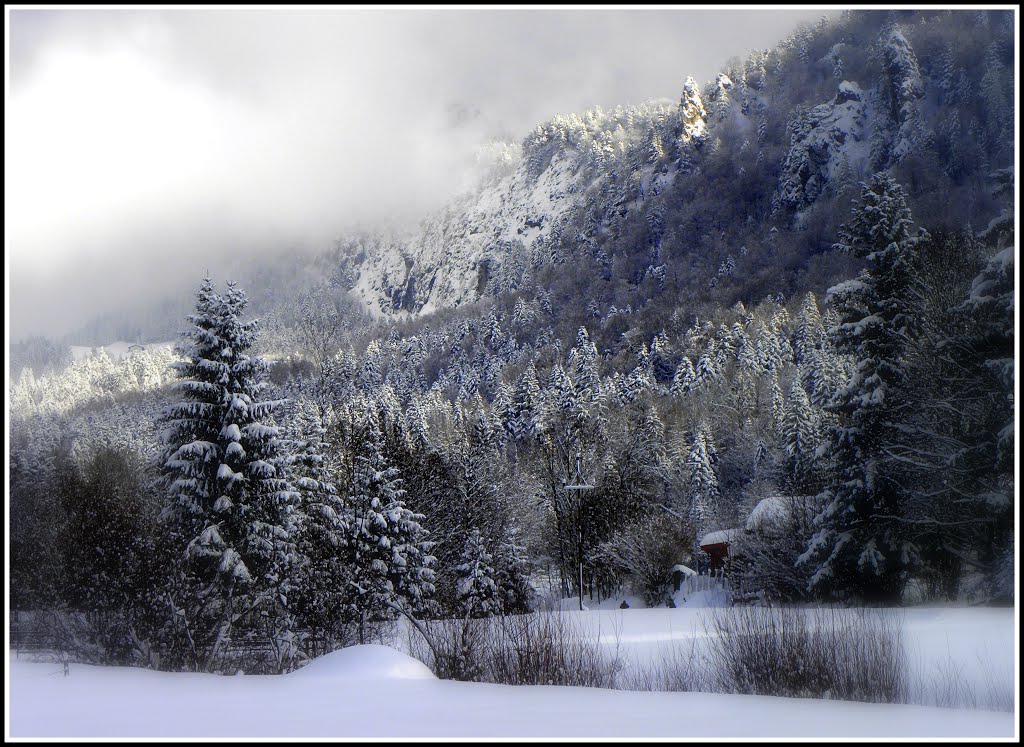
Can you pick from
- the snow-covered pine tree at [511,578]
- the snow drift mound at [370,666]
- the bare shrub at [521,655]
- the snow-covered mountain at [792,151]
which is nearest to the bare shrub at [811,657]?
the bare shrub at [521,655]

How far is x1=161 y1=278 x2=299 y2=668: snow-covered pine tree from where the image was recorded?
16641 millimetres

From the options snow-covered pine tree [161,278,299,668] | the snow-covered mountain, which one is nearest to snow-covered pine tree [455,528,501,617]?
snow-covered pine tree [161,278,299,668]

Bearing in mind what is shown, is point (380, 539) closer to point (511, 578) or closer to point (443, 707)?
point (511, 578)

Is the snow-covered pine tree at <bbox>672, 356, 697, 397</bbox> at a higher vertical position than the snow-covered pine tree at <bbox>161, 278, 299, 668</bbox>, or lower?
higher

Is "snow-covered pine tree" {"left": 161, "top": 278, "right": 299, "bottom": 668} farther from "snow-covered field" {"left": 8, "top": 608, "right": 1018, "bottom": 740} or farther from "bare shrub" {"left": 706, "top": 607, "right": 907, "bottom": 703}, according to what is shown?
"bare shrub" {"left": 706, "top": 607, "right": 907, "bottom": 703}

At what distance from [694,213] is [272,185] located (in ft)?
396

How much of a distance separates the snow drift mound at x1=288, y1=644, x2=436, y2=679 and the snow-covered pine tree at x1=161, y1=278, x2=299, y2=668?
6.65 meters

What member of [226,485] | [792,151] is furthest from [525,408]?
[792,151]

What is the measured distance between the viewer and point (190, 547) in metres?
16.4

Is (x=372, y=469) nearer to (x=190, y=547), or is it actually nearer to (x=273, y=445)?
(x=273, y=445)

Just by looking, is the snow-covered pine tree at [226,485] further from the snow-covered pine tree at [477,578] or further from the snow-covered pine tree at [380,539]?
the snow-covered pine tree at [477,578]

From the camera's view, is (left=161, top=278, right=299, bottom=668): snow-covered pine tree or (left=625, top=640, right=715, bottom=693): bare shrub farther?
(left=161, top=278, right=299, bottom=668): snow-covered pine tree

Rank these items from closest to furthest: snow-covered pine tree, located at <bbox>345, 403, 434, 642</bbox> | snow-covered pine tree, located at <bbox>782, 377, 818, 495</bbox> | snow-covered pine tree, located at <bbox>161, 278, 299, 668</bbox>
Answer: snow-covered pine tree, located at <bbox>161, 278, 299, 668</bbox> < snow-covered pine tree, located at <bbox>345, 403, 434, 642</bbox> < snow-covered pine tree, located at <bbox>782, 377, 818, 495</bbox>

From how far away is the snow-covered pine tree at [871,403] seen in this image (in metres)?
16.3
